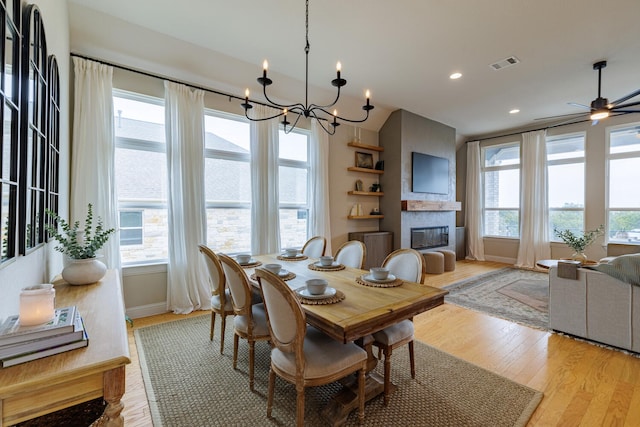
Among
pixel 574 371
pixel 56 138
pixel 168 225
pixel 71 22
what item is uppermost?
pixel 71 22

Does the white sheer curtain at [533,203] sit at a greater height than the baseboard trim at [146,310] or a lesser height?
greater

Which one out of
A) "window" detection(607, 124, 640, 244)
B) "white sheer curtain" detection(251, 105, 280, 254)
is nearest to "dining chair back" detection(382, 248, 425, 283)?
"white sheer curtain" detection(251, 105, 280, 254)

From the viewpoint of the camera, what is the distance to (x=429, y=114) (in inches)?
218

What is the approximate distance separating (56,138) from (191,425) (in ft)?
7.28

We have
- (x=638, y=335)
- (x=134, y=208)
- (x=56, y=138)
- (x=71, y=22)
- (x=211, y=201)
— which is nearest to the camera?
(x=56, y=138)

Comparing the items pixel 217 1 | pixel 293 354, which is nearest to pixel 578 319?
pixel 293 354

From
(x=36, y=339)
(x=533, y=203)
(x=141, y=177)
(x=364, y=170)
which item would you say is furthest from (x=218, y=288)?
(x=533, y=203)

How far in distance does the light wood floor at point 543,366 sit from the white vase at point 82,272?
2.69 feet

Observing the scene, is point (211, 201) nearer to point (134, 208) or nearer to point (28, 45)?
point (134, 208)

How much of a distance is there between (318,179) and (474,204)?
4.67 metres

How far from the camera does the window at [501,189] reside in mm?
6520

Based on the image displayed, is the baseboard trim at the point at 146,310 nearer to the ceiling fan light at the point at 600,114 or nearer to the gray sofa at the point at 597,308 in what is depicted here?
the gray sofa at the point at 597,308

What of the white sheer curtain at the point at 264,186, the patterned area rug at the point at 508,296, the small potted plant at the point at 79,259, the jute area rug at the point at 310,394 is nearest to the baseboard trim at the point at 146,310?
the jute area rug at the point at 310,394

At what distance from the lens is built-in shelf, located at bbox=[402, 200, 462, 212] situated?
5.22 meters
